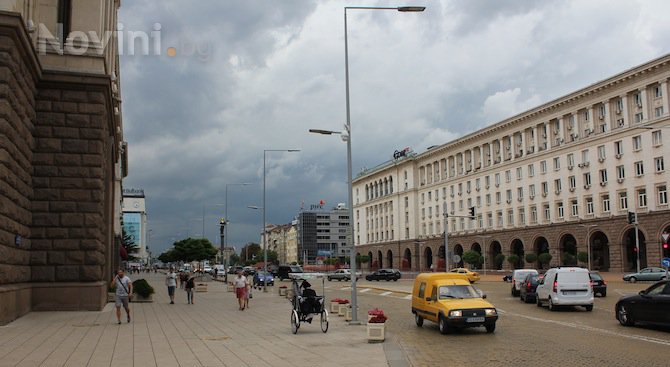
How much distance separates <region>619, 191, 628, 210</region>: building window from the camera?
209ft

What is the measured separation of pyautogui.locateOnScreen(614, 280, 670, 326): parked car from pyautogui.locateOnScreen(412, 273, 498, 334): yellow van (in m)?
4.19

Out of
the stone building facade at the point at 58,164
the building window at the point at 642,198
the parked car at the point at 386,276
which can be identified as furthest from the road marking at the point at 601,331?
the parked car at the point at 386,276

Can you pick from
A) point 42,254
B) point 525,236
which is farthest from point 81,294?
point 525,236

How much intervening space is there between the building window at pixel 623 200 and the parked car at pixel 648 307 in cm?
4947

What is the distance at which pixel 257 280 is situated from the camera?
179 feet

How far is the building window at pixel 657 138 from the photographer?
5984cm

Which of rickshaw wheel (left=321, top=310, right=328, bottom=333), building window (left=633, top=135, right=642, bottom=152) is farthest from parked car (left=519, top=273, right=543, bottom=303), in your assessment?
building window (left=633, top=135, right=642, bottom=152)

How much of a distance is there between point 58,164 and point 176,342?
10206mm

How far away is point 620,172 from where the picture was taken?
64.8m

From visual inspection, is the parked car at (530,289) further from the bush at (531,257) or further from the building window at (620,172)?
the bush at (531,257)

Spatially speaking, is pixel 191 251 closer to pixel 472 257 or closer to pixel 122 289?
pixel 472 257

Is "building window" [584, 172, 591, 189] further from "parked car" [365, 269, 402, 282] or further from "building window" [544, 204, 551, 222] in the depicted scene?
"parked car" [365, 269, 402, 282]

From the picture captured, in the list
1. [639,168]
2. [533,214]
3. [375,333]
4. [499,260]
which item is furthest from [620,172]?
[375,333]

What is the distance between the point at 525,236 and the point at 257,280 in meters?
39.9
